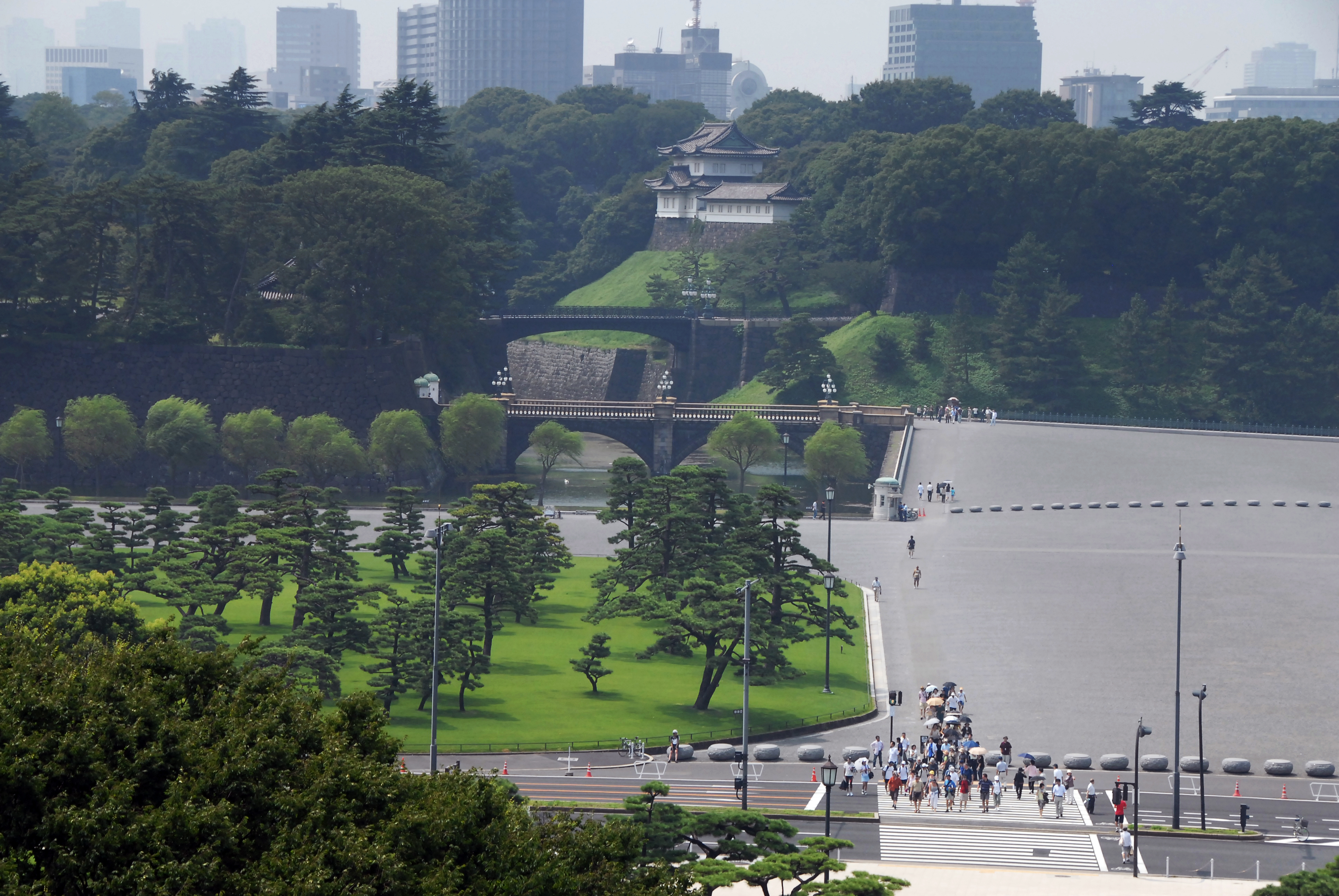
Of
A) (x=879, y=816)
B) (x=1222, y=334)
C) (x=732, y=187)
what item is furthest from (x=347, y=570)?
(x=732, y=187)

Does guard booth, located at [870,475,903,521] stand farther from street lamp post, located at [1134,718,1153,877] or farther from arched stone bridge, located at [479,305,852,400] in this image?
arched stone bridge, located at [479,305,852,400]

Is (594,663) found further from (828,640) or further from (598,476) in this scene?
(598,476)

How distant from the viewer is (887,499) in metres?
82.1

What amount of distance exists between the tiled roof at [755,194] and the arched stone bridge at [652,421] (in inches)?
1368

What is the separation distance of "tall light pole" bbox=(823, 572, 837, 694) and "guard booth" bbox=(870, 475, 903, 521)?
24123mm

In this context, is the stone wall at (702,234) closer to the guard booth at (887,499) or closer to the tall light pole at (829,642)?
the guard booth at (887,499)

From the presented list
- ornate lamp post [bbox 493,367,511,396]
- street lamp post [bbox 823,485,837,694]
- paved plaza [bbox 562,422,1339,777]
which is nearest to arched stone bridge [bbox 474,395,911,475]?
ornate lamp post [bbox 493,367,511,396]

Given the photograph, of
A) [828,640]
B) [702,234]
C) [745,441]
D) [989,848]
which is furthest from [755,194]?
[989,848]

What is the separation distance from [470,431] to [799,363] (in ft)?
77.9

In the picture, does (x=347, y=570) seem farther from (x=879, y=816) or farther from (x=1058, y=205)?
(x=1058, y=205)

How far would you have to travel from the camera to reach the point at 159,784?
2239cm

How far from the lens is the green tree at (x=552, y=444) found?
99062 millimetres

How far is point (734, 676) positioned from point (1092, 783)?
15013mm

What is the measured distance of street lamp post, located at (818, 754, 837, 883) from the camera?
34.3m
